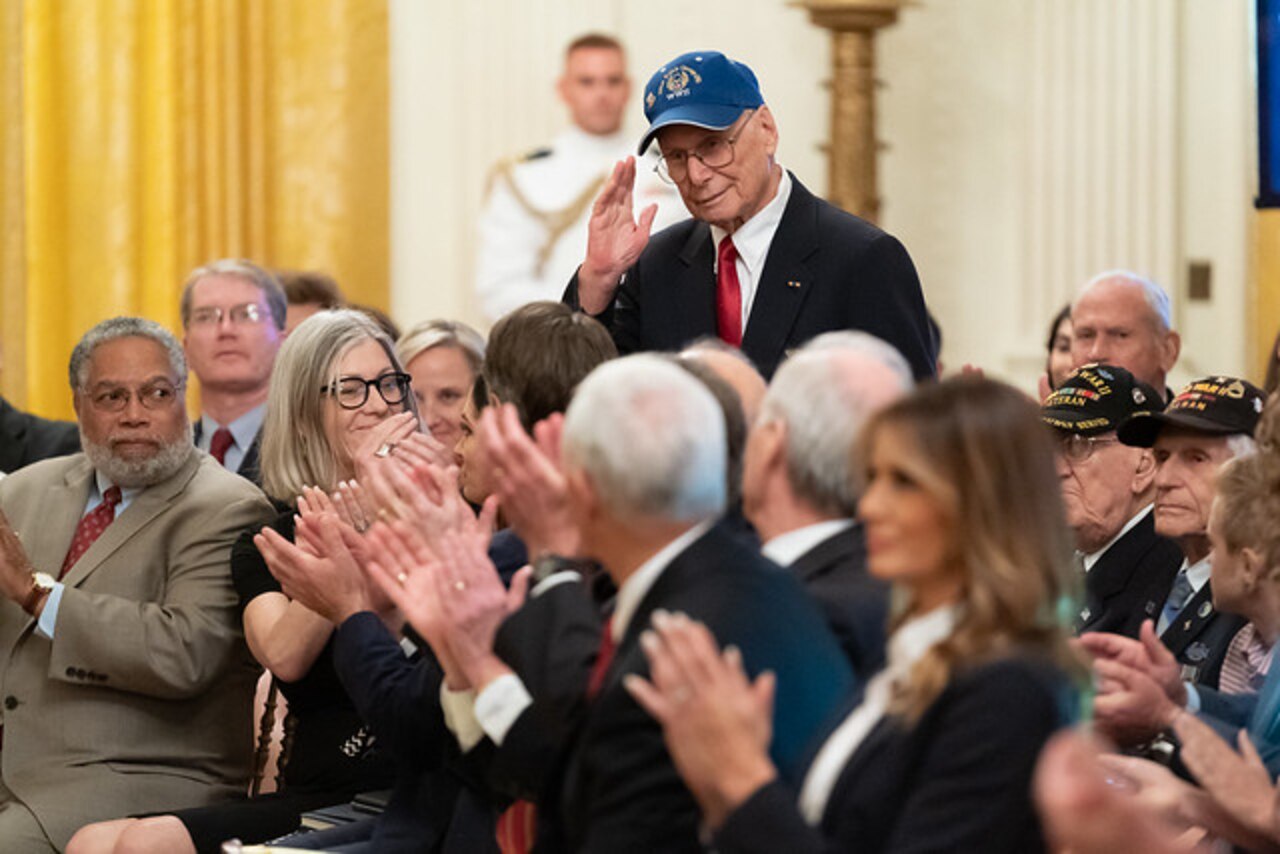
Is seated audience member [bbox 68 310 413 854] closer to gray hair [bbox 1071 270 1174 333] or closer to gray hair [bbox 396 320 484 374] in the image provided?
gray hair [bbox 396 320 484 374]

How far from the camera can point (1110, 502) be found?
173 inches

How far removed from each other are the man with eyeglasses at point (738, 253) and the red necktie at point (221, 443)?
1.86m

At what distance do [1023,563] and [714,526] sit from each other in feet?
1.52

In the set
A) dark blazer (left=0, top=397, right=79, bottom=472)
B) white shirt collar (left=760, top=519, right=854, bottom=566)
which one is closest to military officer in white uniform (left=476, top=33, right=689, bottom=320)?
dark blazer (left=0, top=397, right=79, bottom=472)

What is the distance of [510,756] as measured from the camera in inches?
114

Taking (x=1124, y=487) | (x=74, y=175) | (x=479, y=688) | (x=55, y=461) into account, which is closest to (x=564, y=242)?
(x=74, y=175)

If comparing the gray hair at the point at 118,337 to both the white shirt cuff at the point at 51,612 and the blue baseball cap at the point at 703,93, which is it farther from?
the blue baseball cap at the point at 703,93

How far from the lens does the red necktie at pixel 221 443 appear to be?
6047 mm

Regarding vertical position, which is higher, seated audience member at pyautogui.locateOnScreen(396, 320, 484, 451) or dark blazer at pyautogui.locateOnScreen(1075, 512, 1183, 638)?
seated audience member at pyautogui.locateOnScreen(396, 320, 484, 451)

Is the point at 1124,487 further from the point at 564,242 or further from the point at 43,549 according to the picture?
the point at 564,242

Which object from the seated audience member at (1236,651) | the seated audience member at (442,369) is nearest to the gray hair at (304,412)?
the seated audience member at (442,369)

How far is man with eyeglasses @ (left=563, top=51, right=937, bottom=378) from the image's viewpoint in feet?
14.1

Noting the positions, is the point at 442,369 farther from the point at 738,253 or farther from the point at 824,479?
the point at 824,479

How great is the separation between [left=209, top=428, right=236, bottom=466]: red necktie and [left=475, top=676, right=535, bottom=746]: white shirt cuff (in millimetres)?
3216
